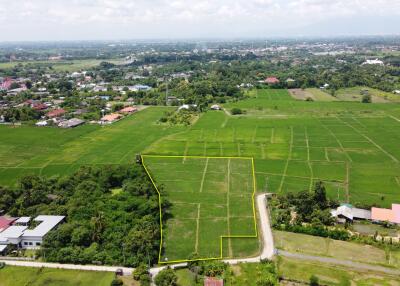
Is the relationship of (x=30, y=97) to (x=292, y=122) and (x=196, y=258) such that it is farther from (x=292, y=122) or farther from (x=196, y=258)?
(x=196, y=258)

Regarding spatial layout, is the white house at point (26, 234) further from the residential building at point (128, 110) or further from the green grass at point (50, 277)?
the residential building at point (128, 110)

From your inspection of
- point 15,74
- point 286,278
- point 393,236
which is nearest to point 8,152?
point 286,278

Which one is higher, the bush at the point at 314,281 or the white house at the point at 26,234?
the white house at the point at 26,234

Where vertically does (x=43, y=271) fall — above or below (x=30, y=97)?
below

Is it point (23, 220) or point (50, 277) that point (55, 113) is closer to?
point (23, 220)

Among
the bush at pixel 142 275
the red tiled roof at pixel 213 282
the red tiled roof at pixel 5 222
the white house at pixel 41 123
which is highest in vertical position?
the white house at pixel 41 123

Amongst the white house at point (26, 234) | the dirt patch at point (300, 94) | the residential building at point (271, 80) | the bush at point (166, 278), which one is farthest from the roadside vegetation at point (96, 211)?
the residential building at point (271, 80)

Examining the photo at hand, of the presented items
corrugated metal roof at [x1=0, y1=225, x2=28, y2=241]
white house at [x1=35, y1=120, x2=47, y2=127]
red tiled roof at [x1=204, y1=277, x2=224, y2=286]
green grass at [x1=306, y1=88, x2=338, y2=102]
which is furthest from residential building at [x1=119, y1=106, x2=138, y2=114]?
red tiled roof at [x1=204, y1=277, x2=224, y2=286]
